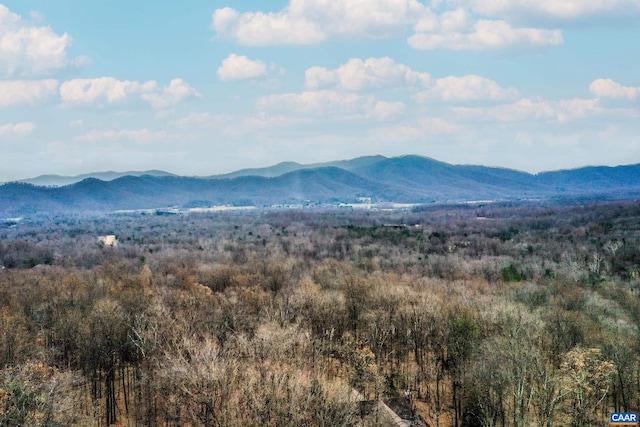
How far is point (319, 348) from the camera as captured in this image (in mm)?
40312

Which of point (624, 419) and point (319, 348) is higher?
point (319, 348)

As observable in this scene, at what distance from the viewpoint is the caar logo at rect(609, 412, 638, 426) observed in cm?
3125

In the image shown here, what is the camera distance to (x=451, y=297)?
55.2m

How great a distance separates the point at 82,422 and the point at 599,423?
31.2m

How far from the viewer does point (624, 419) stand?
31.4 meters

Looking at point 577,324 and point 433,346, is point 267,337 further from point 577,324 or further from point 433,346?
point 577,324

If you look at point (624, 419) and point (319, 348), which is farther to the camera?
point (319, 348)

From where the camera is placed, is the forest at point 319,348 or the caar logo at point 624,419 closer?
the forest at point 319,348

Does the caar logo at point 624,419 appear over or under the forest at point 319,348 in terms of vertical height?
under

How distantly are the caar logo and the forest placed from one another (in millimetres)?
1339

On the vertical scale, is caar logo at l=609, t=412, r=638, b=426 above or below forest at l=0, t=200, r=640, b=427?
below

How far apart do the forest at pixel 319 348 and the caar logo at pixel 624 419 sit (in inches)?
52.7

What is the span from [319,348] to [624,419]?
21.7 m

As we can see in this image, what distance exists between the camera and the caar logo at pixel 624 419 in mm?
31250
